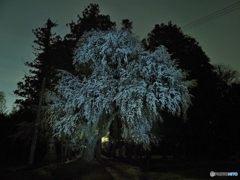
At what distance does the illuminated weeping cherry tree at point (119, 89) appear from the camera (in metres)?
12.8

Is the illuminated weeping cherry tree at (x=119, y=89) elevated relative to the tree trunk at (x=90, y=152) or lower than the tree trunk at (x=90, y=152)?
elevated

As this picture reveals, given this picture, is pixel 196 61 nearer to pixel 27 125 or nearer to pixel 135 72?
pixel 135 72

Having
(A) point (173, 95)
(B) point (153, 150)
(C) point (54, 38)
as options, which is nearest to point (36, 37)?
(C) point (54, 38)

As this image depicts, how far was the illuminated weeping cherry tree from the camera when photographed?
1284 centimetres

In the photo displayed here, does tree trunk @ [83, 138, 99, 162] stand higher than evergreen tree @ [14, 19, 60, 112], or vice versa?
evergreen tree @ [14, 19, 60, 112]

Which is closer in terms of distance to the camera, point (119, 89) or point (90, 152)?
point (119, 89)

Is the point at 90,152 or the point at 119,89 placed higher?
the point at 119,89

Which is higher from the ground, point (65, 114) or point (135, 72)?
point (135, 72)

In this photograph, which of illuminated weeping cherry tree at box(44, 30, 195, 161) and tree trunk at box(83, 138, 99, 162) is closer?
illuminated weeping cherry tree at box(44, 30, 195, 161)

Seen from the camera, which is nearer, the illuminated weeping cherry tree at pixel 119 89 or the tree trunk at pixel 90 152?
the illuminated weeping cherry tree at pixel 119 89

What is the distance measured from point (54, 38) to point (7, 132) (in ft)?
39.0

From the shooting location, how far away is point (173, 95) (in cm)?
1353

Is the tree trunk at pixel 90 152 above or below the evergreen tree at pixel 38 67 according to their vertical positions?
below

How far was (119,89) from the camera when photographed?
1280 cm
